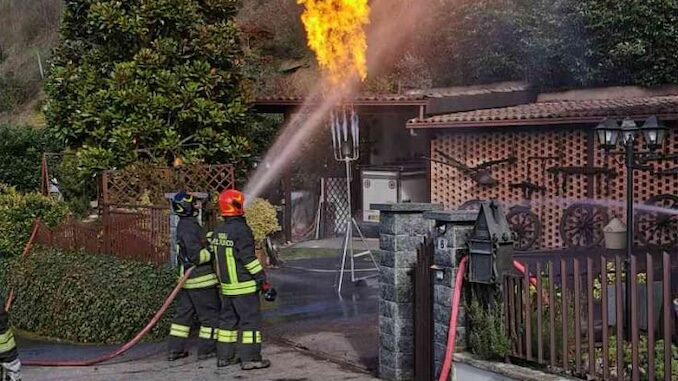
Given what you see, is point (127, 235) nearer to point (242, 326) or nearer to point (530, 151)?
point (242, 326)

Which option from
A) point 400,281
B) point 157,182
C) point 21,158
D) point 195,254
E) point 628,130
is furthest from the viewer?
point 21,158

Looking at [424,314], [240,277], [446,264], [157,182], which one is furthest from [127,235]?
[446,264]

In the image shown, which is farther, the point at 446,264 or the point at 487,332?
the point at 446,264

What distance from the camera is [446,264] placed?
6.27 meters

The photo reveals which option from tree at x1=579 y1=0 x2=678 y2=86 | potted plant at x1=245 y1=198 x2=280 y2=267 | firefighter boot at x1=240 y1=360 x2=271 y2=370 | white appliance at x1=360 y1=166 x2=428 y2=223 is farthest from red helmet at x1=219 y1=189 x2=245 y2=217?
tree at x1=579 y1=0 x2=678 y2=86

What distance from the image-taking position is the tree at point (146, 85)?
13242 mm

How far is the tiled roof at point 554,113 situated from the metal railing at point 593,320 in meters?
8.33

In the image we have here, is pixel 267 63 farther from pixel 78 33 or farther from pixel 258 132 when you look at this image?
pixel 78 33

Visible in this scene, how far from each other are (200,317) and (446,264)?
9.70 ft

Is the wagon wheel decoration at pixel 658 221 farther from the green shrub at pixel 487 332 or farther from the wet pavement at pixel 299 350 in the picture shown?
the green shrub at pixel 487 332

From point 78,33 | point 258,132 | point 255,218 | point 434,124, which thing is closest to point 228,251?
point 255,218

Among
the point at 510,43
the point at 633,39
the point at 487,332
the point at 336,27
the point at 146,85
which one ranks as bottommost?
the point at 487,332

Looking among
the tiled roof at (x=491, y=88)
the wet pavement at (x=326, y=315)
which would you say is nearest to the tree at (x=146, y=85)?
the wet pavement at (x=326, y=315)

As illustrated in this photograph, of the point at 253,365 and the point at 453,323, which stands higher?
the point at 453,323
